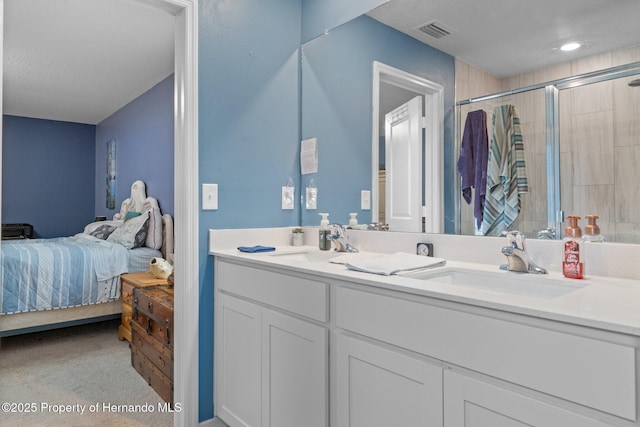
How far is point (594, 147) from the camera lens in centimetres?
116

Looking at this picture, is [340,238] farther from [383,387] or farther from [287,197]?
[383,387]

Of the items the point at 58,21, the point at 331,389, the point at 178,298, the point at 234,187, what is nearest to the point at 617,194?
the point at 331,389

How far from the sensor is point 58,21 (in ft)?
9.55

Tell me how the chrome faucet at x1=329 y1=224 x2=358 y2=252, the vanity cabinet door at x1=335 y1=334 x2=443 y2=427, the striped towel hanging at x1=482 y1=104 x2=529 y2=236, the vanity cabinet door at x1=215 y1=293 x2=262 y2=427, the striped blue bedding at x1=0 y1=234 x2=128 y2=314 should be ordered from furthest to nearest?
the striped blue bedding at x1=0 y1=234 x2=128 y2=314 → the chrome faucet at x1=329 y1=224 x2=358 y2=252 → the vanity cabinet door at x1=215 y1=293 x2=262 y2=427 → the striped towel hanging at x1=482 y1=104 x2=529 y2=236 → the vanity cabinet door at x1=335 y1=334 x2=443 y2=427

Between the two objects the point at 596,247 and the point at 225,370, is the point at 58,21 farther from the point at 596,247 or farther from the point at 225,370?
the point at 596,247

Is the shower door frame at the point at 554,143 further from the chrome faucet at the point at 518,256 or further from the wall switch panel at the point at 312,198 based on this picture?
the wall switch panel at the point at 312,198

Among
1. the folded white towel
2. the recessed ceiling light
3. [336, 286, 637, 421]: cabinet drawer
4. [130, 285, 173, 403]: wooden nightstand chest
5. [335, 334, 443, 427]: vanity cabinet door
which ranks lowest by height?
[130, 285, 173, 403]: wooden nightstand chest

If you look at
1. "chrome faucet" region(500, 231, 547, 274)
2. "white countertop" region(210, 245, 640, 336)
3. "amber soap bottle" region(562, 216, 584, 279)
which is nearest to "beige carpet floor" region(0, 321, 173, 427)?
"white countertop" region(210, 245, 640, 336)

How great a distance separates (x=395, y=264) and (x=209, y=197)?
3.20ft

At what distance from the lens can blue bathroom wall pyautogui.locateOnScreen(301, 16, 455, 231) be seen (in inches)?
71.1

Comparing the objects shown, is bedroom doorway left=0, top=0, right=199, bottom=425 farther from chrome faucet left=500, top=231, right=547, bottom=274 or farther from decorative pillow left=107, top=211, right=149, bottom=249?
decorative pillow left=107, top=211, right=149, bottom=249

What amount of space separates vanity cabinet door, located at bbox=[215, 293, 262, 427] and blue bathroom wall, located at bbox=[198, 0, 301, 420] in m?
0.08

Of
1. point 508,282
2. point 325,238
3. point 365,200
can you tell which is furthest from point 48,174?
point 508,282

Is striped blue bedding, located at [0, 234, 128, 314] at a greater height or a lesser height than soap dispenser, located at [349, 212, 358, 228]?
lesser
